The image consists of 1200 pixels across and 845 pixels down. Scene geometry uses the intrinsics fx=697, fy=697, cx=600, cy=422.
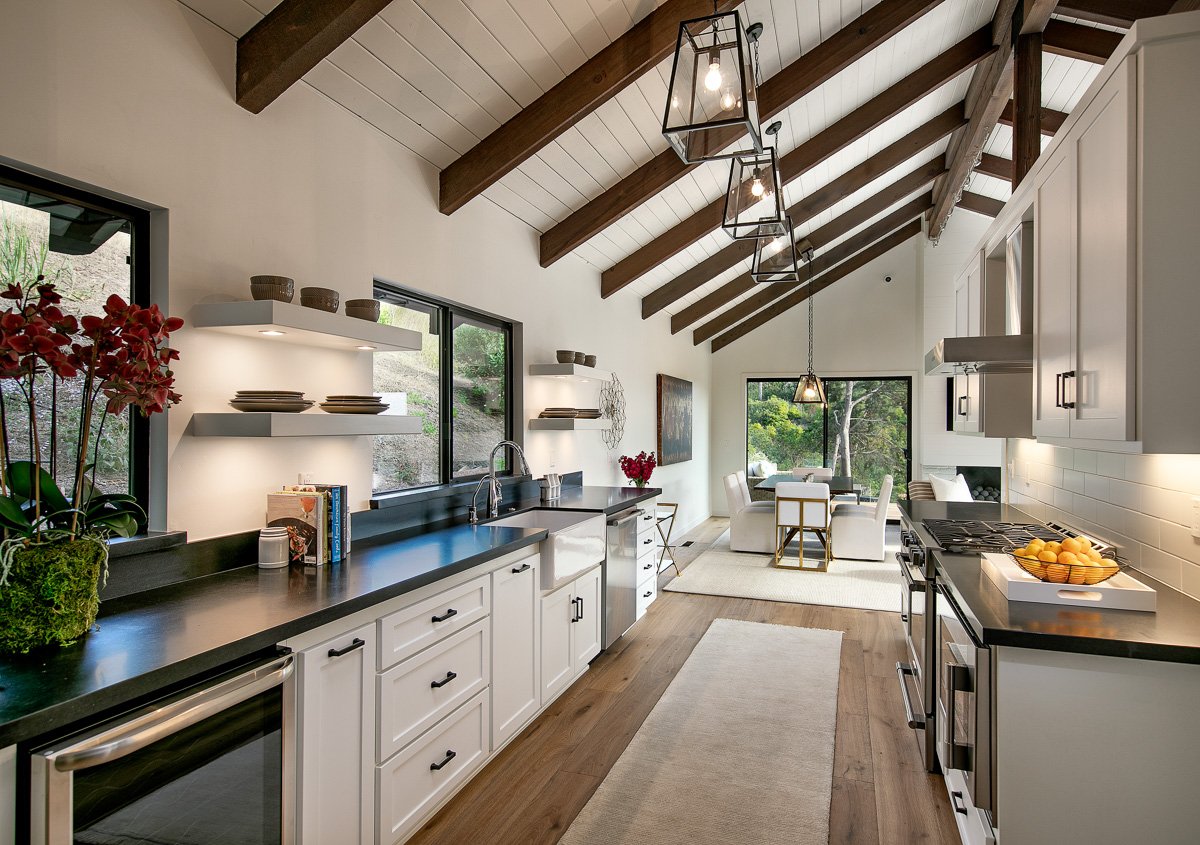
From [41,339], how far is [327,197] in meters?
1.55

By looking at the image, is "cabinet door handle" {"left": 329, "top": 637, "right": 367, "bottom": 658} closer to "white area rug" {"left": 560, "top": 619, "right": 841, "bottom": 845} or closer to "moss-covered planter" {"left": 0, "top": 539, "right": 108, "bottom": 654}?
"moss-covered planter" {"left": 0, "top": 539, "right": 108, "bottom": 654}

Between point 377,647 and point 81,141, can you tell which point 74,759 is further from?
point 81,141

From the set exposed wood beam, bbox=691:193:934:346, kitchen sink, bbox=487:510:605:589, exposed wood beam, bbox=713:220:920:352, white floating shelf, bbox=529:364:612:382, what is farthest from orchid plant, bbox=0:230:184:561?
exposed wood beam, bbox=713:220:920:352

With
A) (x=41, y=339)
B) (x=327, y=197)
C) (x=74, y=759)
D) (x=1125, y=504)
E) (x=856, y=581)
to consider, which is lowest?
(x=856, y=581)

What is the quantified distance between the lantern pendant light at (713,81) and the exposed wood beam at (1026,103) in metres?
2.60

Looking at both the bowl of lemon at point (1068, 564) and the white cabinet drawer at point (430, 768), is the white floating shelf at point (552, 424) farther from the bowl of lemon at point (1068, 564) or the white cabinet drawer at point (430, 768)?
the bowl of lemon at point (1068, 564)

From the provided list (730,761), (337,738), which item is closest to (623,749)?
(730,761)

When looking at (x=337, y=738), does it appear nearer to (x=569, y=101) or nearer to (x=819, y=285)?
(x=569, y=101)

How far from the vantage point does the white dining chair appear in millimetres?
6465

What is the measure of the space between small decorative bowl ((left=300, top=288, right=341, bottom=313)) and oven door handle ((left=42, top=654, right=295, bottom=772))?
122cm

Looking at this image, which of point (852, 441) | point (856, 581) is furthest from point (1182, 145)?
point (852, 441)

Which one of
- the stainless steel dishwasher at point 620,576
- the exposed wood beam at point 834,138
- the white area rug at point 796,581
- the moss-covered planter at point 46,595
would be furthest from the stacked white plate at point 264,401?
the white area rug at point 796,581

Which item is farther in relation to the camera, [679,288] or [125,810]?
[679,288]

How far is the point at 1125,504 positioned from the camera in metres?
2.50
